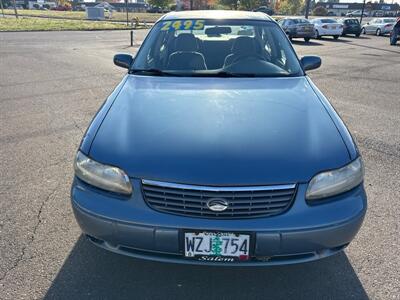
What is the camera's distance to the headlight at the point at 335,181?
2170 millimetres

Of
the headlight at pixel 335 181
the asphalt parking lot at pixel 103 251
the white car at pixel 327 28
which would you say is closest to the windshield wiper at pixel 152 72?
the asphalt parking lot at pixel 103 251

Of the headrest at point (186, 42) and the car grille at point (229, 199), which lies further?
the headrest at point (186, 42)

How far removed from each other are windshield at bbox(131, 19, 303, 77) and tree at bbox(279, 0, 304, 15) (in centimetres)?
8321

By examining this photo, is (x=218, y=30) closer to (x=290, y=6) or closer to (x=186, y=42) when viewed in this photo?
(x=186, y=42)

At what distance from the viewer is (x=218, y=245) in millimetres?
2111

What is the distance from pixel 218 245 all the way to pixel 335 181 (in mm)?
776

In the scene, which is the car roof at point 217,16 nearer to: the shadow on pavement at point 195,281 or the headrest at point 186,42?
the headrest at point 186,42

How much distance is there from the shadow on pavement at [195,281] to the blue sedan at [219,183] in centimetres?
31

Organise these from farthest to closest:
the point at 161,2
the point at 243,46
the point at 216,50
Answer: the point at 161,2
the point at 216,50
the point at 243,46

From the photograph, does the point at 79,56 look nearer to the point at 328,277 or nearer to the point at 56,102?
the point at 56,102

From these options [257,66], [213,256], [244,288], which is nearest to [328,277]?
[244,288]

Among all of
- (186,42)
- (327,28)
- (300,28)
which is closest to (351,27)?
(327,28)

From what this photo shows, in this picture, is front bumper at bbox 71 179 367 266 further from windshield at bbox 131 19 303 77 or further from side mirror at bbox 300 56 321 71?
side mirror at bbox 300 56 321 71

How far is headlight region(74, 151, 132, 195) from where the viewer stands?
2.21m
